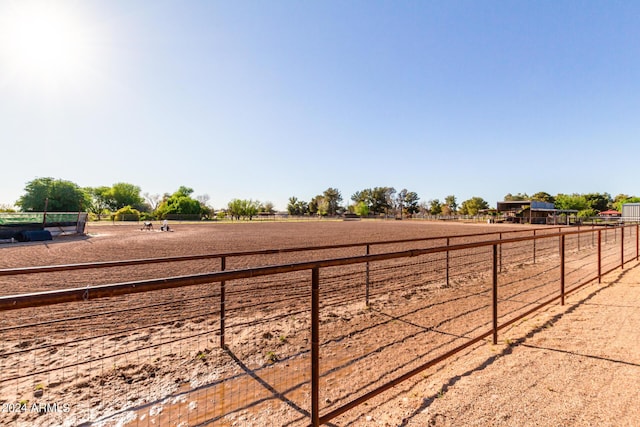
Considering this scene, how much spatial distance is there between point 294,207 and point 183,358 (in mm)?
103309

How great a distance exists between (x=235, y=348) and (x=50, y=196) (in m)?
66.9

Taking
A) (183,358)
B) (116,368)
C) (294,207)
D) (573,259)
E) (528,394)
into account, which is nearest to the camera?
(528,394)

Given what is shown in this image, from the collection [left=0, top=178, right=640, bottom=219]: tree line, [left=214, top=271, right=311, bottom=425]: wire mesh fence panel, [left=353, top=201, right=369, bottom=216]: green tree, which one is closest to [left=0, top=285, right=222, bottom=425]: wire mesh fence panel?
[left=214, top=271, right=311, bottom=425]: wire mesh fence panel

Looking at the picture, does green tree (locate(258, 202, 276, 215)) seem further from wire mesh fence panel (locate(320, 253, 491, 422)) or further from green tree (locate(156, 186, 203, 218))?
wire mesh fence panel (locate(320, 253, 491, 422))

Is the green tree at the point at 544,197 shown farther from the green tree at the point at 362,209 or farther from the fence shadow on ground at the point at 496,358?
the fence shadow on ground at the point at 496,358

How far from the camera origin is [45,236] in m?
17.8

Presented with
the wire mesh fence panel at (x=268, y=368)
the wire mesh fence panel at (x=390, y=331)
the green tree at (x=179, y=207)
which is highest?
the green tree at (x=179, y=207)

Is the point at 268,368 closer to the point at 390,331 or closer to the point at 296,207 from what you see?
the point at 390,331

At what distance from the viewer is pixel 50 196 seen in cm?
5206

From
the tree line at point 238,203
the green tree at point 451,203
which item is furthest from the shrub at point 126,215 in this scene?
the green tree at point 451,203

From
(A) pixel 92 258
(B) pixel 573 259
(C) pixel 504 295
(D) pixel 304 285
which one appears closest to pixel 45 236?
(A) pixel 92 258

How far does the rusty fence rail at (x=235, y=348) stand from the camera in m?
1.99

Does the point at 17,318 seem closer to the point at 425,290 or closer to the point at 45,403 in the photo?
the point at 45,403

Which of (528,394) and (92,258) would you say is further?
(92,258)
